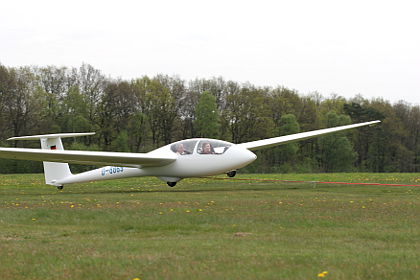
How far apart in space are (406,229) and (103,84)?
218ft

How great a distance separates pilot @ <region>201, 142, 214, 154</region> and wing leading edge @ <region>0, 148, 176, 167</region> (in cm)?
111

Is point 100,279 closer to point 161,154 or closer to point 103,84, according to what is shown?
point 161,154

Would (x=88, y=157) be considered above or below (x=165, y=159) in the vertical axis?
above

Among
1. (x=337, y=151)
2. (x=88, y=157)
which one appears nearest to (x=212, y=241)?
(x=88, y=157)

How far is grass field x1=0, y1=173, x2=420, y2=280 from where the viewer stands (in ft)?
21.1

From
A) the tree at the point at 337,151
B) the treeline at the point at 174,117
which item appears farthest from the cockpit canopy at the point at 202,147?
the tree at the point at 337,151

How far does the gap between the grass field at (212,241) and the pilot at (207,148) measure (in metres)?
8.10

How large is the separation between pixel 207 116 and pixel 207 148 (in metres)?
47.9

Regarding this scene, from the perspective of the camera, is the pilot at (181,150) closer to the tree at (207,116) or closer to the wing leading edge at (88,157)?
the wing leading edge at (88,157)

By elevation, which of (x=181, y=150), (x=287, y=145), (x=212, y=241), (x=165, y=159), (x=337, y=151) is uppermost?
(x=287, y=145)

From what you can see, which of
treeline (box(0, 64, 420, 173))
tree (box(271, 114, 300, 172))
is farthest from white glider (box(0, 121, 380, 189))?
tree (box(271, 114, 300, 172))

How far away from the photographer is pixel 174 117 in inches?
2913

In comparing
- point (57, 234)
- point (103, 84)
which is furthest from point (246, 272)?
point (103, 84)

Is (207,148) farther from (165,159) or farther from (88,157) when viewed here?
(88,157)
